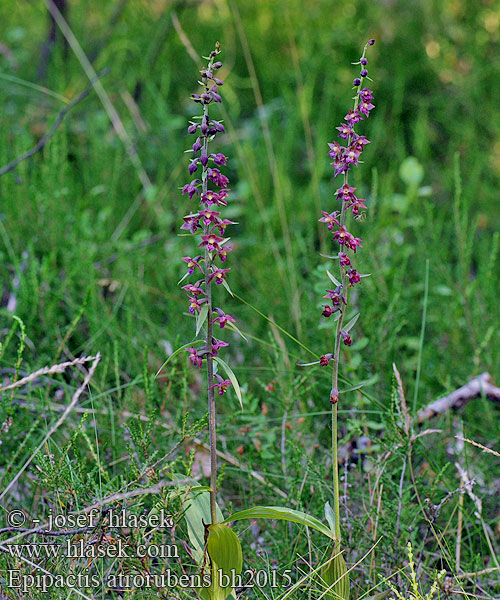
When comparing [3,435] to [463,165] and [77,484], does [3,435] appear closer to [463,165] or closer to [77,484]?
[77,484]

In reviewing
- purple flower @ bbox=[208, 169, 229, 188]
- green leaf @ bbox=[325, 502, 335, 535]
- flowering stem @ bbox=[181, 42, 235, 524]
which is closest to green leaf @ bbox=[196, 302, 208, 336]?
flowering stem @ bbox=[181, 42, 235, 524]

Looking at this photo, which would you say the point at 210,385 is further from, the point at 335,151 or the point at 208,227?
the point at 335,151

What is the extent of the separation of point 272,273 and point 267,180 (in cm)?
99

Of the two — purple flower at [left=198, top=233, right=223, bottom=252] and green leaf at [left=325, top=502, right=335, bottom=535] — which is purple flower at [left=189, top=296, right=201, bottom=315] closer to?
purple flower at [left=198, top=233, right=223, bottom=252]

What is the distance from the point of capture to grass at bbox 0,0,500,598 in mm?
1733

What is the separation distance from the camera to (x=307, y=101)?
381cm

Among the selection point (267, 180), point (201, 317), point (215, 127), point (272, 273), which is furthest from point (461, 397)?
point (267, 180)

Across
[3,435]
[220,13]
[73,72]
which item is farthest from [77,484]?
Result: [220,13]

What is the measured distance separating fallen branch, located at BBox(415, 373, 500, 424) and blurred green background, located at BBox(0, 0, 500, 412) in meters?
0.11

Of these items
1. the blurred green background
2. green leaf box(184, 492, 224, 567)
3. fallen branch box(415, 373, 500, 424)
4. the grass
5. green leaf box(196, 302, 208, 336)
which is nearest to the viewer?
green leaf box(196, 302, 208, 336)

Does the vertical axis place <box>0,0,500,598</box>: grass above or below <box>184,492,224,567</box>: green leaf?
above

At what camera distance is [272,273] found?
2709 mm

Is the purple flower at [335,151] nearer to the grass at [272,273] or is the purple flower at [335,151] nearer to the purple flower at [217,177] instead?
the purple flower at [217,177]

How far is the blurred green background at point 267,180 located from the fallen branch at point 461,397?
0.11 m
